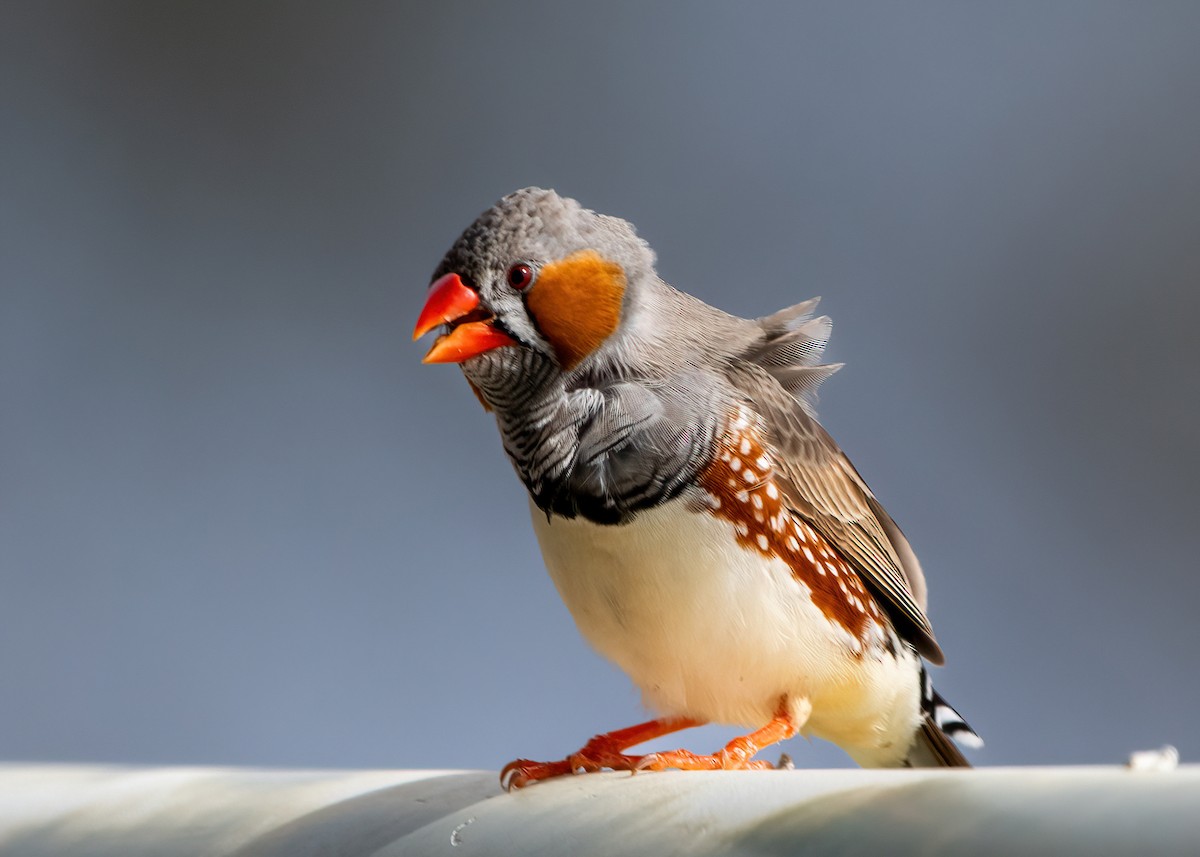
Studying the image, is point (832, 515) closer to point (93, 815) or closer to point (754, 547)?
point (754, 547)

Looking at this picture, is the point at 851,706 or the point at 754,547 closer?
the point at 754,547

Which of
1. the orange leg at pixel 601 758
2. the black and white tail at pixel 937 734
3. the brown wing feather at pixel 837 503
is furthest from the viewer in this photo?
the black and white tail at pixel 937 734

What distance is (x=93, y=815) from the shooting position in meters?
0.67

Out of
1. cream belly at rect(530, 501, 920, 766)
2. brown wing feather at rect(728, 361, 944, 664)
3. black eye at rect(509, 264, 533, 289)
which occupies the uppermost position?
black eye at rect(509, 264, 533, 289)

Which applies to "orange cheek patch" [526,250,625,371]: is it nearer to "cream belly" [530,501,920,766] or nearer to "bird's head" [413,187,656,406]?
"bird's head" [413,187,656,406]

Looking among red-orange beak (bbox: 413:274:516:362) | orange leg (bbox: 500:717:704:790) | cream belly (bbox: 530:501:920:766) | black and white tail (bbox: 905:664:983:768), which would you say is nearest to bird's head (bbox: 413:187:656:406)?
red-orange beak (bbox: 413:274:516:362)

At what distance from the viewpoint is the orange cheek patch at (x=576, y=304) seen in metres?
0.83

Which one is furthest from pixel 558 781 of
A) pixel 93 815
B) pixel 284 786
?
pixel 93 815

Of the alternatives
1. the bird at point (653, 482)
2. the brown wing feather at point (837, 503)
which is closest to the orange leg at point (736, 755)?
the bird at point (653, 482)

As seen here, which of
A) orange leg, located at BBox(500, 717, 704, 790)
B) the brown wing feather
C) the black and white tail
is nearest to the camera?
orange leg, located at BBox(500, 717, 704, 790)

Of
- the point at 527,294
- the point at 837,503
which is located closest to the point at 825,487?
the point at 837,503

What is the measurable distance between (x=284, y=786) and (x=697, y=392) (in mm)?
387

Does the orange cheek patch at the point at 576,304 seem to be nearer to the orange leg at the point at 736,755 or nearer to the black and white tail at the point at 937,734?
the orange leg at the point at 736,755

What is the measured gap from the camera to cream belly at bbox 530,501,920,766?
0.81 meters
